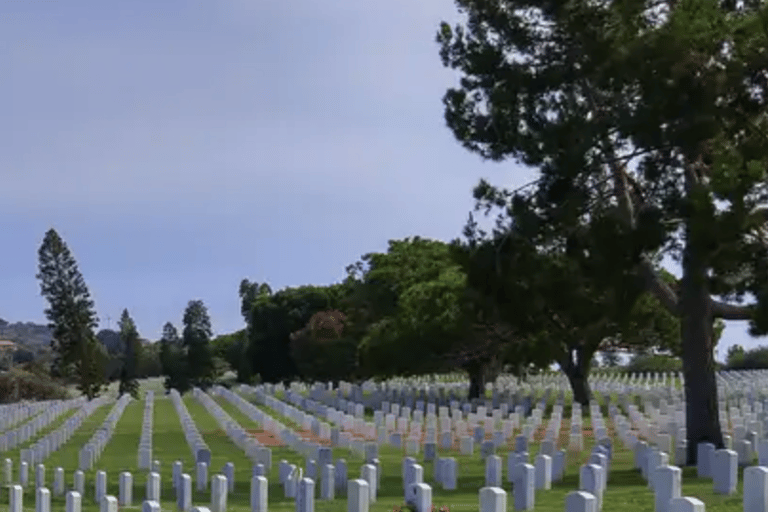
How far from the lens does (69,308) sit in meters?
70.8

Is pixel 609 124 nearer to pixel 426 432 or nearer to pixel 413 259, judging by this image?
pixel 426 432

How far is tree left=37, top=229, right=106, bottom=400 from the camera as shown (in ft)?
232

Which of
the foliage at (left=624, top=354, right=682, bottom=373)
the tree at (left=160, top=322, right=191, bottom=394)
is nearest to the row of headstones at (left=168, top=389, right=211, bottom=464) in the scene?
the foliage at (left=624, top=354, right=682, bottom=373)

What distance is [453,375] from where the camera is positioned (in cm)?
6725

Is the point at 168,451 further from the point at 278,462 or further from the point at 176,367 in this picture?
the point at 176,367

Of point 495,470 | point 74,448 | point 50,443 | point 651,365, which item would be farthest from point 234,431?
point 651,365

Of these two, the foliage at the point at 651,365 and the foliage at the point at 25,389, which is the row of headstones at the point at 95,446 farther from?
the foliage at the point at 25,389

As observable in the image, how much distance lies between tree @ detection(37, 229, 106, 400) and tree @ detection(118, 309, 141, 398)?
5.44 meters

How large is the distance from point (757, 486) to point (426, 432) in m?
18.2

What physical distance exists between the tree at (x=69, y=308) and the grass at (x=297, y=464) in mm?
36399

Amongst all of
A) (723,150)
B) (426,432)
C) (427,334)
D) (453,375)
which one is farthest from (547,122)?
(453,375)

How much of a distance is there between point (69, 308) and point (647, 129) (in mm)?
57846

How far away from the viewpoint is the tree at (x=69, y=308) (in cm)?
7075

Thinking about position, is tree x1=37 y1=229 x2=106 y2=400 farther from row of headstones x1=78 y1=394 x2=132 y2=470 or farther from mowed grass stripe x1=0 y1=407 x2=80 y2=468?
row of headstones x1=78 y1=394 x2=132 y2=470
